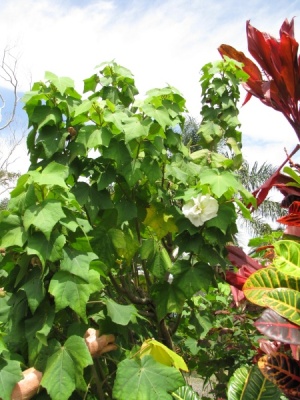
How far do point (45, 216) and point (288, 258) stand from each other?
2.07ft

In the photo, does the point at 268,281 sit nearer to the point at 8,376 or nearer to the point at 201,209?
the point at 201,209

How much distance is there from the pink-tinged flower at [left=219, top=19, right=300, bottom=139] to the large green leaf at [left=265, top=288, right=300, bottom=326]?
927mm

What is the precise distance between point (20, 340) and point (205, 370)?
1.42 m

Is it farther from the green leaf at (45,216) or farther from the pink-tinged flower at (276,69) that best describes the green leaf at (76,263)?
the pink-tinged flower at (276,69)

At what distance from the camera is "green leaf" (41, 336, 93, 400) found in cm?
118

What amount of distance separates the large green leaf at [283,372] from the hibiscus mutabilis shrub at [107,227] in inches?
9.0

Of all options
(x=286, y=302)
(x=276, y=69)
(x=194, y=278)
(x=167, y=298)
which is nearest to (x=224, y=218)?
(x=194, y=278)

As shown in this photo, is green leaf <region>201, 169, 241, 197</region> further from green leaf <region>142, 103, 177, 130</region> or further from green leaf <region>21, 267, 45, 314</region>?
green leaf <region>21, 267, 45, 314</region>

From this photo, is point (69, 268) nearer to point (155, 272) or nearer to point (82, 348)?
point (82, 348)

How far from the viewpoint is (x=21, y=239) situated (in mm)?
1237

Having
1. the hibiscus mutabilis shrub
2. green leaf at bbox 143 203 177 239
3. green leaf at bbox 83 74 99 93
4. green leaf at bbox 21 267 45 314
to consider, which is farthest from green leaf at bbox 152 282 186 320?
green leaf at bbox 83 74 99 93

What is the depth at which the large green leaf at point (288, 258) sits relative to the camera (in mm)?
1188

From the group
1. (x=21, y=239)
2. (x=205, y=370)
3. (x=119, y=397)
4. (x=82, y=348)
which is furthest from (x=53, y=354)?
(x=205, y=370)

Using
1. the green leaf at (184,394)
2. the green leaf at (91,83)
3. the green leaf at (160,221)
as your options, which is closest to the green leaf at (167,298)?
the green leaf at (160,221)
